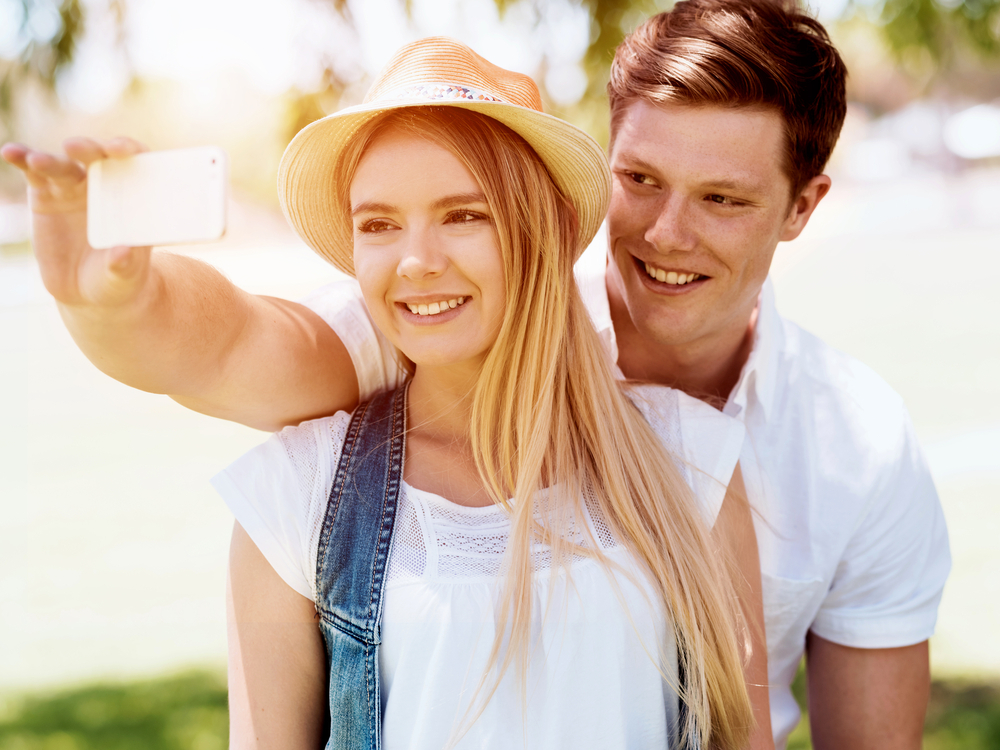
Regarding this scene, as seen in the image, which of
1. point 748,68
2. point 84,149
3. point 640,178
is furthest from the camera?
point 640,178

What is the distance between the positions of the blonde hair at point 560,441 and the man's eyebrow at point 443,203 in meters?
0.03

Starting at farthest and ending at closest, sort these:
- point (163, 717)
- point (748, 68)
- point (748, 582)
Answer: point (163, 717), point (748, 68), point (748, 582)

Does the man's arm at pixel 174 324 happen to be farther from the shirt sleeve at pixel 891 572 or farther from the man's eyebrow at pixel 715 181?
the shirt sleeve at pixel 891 572

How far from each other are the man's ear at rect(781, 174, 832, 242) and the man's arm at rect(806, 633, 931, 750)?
1164 mm

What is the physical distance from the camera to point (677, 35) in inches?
96.3

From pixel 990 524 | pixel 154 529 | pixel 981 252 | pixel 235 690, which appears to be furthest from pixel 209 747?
pixel 981 252

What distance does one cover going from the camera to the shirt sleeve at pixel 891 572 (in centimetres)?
245

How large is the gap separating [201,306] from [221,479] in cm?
35

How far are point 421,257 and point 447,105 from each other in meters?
0.31

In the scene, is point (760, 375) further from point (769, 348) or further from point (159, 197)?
point (159, 197)

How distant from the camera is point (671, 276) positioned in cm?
242

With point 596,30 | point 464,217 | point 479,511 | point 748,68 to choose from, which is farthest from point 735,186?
point 596,30

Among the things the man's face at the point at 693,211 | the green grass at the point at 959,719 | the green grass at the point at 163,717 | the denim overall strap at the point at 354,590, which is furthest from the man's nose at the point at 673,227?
the green grass at the point at 163,717

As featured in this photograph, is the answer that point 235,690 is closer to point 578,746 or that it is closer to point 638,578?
point 578,746
